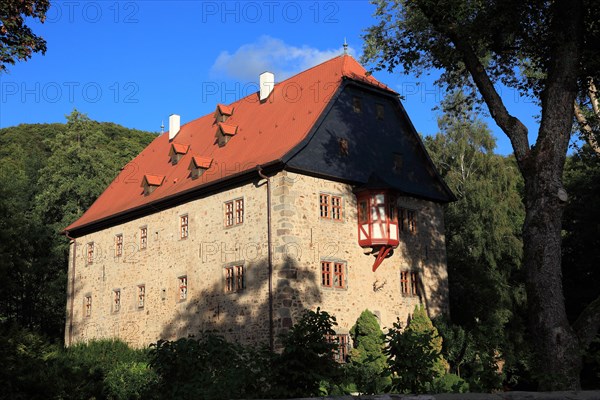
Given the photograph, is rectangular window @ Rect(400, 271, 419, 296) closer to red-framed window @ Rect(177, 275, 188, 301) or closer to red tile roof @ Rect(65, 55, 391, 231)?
red tile roof @ Rect(65, 55, 391, 231)

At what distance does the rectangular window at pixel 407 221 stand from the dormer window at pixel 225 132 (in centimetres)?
684

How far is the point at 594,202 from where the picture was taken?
26000mm

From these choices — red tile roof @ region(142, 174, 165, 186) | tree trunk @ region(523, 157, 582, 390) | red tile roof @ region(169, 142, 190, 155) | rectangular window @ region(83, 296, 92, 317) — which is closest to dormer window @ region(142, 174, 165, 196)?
red tile roof @ region(142, 174, 165, 186)

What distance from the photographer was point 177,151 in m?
27.7

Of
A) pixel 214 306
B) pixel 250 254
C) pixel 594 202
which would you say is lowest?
pixel 214 306

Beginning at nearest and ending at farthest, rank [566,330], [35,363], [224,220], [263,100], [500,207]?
1. [566,330]
2. [35,363]
3. [224,220]
4. [263,100]
5. [500,207]

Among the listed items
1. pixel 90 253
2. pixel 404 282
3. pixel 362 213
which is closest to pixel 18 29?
pixel 362 213

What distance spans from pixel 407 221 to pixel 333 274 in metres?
4.25

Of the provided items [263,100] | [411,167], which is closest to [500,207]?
[411,167]

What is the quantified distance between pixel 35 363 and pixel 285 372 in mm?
9330

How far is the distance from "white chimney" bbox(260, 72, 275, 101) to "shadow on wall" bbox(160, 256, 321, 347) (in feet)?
25.0

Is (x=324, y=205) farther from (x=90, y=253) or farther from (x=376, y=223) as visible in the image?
(x=90, y=253)

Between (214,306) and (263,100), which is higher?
(263,100)

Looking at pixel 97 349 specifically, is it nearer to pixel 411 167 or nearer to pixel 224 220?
pixel 224 220
